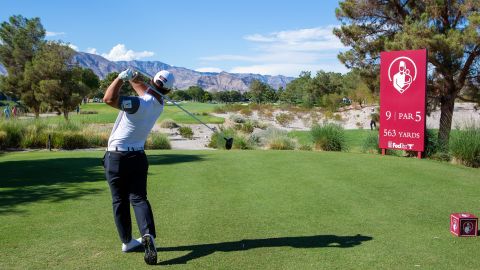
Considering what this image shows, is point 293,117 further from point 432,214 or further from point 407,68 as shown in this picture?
point 432,214

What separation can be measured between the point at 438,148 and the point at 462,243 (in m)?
9.69

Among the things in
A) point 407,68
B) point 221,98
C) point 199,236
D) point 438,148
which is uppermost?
point 221,98

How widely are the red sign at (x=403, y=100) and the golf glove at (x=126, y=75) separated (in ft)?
36.4

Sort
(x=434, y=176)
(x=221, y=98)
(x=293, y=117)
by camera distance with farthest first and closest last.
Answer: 1. (x=221, y=98)
2. (x=293, y=117)
3. (x=434, y=176)

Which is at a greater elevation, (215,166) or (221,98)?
(221,98)

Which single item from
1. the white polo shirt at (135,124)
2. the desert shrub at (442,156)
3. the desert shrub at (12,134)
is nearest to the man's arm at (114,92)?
the white polo shirt at (135,124)

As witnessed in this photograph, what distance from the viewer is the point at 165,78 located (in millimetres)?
5293

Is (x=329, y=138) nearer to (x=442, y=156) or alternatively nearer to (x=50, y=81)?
(x=442, y=156)

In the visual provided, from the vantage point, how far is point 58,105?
1384 inches

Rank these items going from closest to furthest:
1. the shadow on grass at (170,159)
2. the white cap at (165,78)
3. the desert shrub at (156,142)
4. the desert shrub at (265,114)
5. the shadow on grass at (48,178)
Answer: the white cap at (165,78), the shadow on grass at (48,178), the shadow on grass at (170,159), the desert shrub at (156,142), the desert shrub at (265,114)

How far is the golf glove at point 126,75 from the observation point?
5.04 metres

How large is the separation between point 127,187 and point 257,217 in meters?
2.39

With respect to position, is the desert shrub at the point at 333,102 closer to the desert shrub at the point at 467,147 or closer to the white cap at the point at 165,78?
the desert shrub at the point at 467,147

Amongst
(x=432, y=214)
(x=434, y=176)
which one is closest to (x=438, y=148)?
(x=434, y=176)
